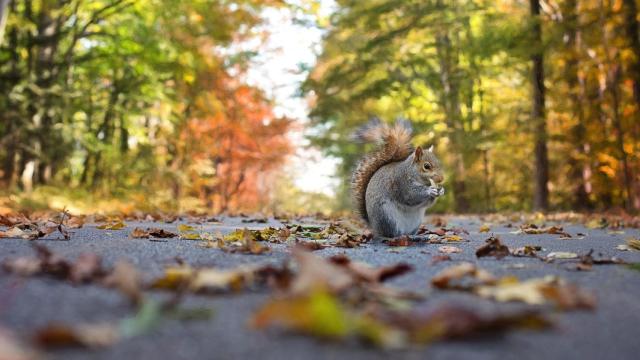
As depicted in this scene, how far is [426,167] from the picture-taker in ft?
14.3

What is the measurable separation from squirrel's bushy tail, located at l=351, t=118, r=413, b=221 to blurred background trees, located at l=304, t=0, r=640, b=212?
4.82 metres

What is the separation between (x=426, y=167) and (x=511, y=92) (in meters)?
18.5

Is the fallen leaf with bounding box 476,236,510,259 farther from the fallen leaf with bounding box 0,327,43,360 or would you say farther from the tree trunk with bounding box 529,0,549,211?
the tree trunk with bounding box 529,0,549,211

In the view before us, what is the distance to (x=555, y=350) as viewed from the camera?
1375mm

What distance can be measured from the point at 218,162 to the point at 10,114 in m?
9.18

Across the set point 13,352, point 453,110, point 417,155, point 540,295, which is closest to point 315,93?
point 453,110

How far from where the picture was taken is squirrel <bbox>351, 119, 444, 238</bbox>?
A: 169 inches

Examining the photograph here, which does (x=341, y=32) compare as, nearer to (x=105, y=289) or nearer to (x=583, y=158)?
(x=583, y=158)

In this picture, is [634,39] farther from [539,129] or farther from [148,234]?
[148,234]

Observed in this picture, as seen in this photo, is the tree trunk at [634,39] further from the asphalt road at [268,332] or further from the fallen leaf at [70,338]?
the fallen leaf at [70,338]

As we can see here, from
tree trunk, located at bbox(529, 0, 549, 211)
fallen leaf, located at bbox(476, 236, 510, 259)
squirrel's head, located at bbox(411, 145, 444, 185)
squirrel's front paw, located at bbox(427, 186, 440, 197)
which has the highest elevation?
tree trunk, located at bbox(529, 0, 549, 211)

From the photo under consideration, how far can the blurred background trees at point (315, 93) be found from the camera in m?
11.8

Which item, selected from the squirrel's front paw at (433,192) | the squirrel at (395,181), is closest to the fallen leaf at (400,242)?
the squirrel at (395,181)

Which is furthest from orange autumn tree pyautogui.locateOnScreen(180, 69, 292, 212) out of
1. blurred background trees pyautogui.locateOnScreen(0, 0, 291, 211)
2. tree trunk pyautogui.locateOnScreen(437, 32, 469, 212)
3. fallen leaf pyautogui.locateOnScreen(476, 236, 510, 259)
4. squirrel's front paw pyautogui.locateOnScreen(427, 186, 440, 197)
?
fallen leaf pyautogui.locateOnScreen(476, 236, 510, 259)
